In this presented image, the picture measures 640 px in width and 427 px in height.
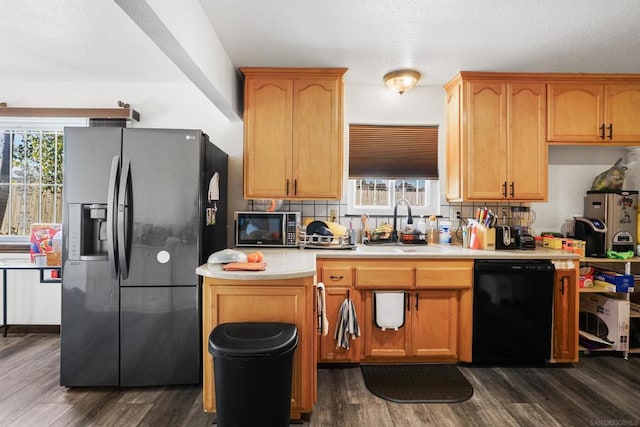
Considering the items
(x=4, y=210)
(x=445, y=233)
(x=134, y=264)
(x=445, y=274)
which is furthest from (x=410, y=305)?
(x=4, y=210)

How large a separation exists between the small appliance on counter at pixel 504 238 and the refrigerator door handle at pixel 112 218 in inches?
114

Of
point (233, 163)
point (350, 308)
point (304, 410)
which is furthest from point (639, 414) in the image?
point (233, 163)

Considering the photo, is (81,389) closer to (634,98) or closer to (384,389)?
(384,389)

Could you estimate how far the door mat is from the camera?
2.20 metres

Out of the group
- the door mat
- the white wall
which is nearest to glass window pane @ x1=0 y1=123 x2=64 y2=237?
the door mat

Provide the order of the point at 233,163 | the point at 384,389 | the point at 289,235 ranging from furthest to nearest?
the point at 233,163 < the point at 289,235 < the point at 384,389

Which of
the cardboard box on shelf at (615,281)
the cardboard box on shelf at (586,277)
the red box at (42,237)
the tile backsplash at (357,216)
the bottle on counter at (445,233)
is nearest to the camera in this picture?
the cardboard box on shelf at (615,281)

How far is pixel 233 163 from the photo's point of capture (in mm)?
3223

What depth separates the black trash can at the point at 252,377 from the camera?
5.15 feet

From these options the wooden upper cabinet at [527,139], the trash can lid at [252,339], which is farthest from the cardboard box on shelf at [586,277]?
the trash can lid at [252,339]

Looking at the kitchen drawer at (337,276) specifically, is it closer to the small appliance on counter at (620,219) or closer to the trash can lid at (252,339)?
the trash can lid at (252,339)

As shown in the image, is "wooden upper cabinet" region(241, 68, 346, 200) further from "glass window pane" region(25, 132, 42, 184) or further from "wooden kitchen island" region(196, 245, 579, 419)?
"glass window pane" region(25, 132, 42, 184)

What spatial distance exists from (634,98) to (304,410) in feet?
12.1

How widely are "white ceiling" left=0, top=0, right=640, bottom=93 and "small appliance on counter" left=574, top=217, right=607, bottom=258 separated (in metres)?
1.30
